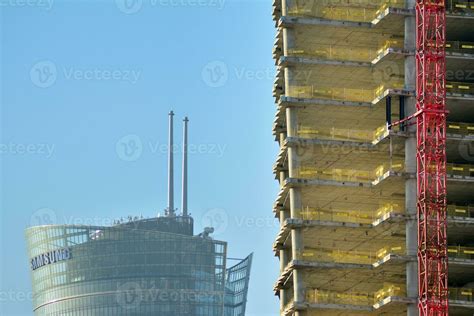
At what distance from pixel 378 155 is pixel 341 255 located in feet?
31.6

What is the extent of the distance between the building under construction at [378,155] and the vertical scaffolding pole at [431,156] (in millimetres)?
122

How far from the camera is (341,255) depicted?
15075cm

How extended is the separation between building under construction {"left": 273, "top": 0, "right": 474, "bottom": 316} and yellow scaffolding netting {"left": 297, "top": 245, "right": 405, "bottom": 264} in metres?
0.09

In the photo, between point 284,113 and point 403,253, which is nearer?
point 403,253

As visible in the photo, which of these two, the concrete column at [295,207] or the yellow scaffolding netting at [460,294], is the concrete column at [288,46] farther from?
the yellow scaffolding netting at [460,294]

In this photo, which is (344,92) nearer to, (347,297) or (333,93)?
(333,93)

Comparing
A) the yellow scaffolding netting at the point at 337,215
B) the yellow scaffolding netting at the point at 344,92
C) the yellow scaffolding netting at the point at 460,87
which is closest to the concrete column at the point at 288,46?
the yellow scaffolding netting at the point at 344,92

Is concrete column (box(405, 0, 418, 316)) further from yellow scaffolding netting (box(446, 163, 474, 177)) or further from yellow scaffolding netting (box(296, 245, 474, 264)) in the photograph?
yellow scaffolding netting (box(446, 163, 474, 177))

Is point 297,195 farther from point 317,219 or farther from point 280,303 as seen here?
point 280,303

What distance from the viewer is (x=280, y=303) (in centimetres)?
15888

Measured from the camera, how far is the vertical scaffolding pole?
14375 centimetres

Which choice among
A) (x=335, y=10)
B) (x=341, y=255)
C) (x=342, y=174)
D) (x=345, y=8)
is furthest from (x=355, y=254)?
(x=345, y=8)

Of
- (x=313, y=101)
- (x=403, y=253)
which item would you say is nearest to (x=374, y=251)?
(x=403, y=253)

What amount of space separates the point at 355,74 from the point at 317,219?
45.8 ft
